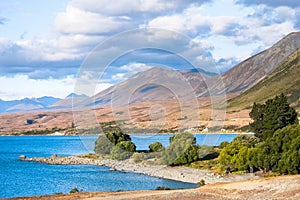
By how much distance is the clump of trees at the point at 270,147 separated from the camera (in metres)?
66.6

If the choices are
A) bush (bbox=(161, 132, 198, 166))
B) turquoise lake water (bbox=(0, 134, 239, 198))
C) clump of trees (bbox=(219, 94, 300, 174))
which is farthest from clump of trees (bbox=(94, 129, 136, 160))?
clump of trees (bbox=(219, 94, 300, 174))

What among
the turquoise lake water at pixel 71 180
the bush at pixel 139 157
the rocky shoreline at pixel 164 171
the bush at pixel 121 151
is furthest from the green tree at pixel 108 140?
the turquoise lake water at pixel 71 180

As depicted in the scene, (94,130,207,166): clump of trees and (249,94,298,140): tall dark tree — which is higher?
(249,94,298,140): tall dark tree

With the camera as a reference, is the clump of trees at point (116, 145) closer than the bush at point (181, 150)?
No

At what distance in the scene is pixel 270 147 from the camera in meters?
71.6

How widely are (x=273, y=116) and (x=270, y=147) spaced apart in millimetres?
23765

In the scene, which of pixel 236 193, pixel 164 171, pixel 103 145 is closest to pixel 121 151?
pixel 103 145

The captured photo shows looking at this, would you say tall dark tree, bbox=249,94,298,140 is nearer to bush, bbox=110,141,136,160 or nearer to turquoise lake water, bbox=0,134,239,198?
turquoise lake water, bbox=0,134,239,198

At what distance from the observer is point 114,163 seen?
344 feet

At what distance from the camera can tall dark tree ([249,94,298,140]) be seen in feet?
307

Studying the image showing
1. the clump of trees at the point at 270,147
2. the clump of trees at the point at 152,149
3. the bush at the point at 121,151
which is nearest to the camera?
the clump of trees at the point at 270,147

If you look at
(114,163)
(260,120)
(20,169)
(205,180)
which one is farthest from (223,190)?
(20,169)

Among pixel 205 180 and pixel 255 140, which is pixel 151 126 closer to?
pixel 205 180

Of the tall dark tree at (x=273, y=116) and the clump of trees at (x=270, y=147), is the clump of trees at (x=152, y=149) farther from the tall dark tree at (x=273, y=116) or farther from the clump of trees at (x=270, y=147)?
the tall dark tree at (x=273, y=116)
